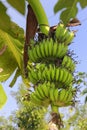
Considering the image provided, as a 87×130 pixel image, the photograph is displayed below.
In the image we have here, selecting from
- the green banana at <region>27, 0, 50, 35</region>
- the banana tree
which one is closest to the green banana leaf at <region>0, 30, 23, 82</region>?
the banana tree

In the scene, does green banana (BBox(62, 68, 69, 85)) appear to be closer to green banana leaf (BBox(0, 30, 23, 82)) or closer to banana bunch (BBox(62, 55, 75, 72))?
banana bunch (BBox(62, 55, 75, 72))

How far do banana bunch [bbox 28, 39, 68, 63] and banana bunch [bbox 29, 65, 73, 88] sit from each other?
89mm

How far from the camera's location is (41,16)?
155cm

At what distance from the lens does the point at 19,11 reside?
1.73 metres

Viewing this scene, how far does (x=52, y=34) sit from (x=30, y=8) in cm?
19

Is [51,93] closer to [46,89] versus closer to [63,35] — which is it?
[46,89]

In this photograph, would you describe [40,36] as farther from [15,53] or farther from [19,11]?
[15,53]

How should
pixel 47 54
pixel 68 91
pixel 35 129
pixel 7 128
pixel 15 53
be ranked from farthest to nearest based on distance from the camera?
pixel 7 128
pixel 35 129
pixel 15 53
pixel 47 54
pixel 68 91

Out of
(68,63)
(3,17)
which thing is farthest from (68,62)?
(3,17)

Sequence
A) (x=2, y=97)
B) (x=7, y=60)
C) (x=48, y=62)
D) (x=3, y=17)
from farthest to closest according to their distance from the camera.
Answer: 1. (x=7, y=60)
2. (x=2, y=97)
3. (x=3, y=17)
4. (x=48, y=62)

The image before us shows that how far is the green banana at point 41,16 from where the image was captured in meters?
1.53

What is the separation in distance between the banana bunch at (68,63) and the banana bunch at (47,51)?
35mm

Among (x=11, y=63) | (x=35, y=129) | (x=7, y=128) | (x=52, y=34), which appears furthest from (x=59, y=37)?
(x=7, y=128)

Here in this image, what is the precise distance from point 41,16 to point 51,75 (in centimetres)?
32
